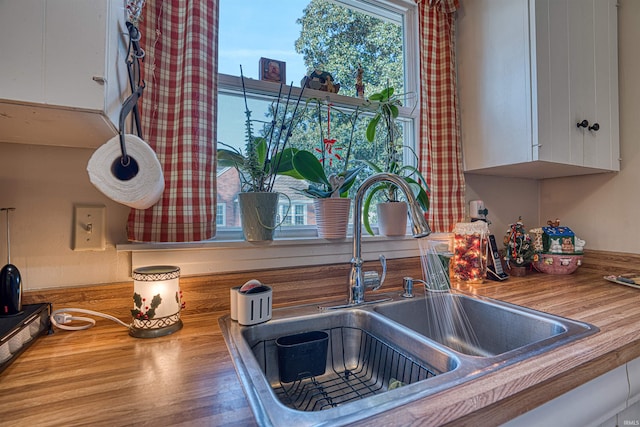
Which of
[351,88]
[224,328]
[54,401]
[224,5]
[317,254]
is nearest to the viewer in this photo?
[54,401]

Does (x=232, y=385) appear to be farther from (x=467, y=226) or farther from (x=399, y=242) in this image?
(x=467, y=226)

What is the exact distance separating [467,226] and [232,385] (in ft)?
3.62

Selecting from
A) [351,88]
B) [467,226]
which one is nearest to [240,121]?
[351,88]

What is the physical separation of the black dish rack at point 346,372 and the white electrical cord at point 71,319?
402 mm

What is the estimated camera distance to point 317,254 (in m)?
1.08

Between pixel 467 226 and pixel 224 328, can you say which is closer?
pixel 224 328

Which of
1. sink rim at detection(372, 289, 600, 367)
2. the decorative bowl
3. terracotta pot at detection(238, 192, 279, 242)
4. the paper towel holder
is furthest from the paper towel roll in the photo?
the decorative bowl

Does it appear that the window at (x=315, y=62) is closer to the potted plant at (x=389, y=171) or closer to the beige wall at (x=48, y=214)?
the potted plant at (x=389, y=171)

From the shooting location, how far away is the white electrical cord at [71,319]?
0.74 meters

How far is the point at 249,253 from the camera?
0.97m

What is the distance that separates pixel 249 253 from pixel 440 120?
3.44ft

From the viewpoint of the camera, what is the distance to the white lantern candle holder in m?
0.73

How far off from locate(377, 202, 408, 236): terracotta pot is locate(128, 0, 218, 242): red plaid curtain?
655mm

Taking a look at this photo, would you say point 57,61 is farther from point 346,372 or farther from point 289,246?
point 346,372
